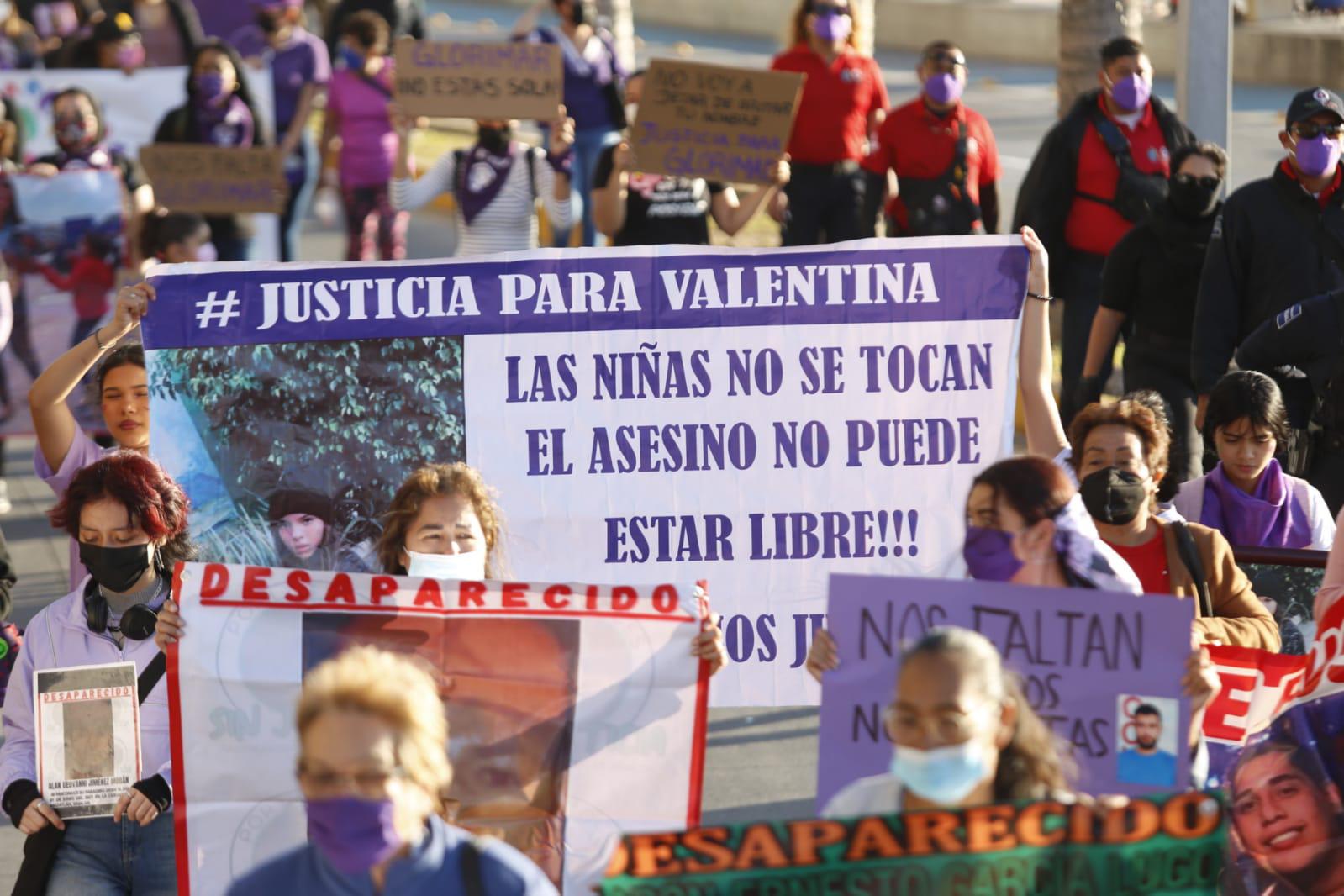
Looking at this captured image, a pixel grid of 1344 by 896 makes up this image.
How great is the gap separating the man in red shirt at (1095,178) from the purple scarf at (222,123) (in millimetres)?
4842

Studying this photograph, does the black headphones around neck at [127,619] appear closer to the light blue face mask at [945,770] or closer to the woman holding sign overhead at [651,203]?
the light blue face mask at [945,770]

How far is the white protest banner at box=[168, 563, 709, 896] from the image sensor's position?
4.75 metres

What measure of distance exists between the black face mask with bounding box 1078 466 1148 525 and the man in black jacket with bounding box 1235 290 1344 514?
194 cm

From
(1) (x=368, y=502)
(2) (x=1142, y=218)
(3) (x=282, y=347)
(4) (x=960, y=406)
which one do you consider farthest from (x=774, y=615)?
(2) (x=1142, y=218)

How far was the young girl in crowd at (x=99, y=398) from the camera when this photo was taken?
585 centimetres

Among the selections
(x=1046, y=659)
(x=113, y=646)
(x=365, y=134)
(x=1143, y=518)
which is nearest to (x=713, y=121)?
(x=365, y=134)

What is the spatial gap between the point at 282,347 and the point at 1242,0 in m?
19.5

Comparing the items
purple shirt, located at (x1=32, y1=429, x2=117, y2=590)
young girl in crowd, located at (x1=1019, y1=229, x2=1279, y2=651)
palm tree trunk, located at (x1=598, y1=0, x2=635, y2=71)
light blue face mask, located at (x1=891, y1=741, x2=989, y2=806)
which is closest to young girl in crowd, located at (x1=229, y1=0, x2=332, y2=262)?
palm tree trunk, located at (x1=598, y1=0, x2=635, y2=71)

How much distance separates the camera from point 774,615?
19.9ft

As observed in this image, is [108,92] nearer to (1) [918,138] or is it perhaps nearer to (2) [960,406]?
(1) [918,138]

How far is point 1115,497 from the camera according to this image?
18.0ft

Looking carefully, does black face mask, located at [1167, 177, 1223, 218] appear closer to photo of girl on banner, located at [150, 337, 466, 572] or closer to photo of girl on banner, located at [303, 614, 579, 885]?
photo of girl on banner, located at [150, 337, 466, 572]

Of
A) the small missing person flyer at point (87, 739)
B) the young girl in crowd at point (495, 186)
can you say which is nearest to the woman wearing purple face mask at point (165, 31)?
the young girl in crowd at point (495, 186)

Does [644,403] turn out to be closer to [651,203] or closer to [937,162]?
[651,203]
